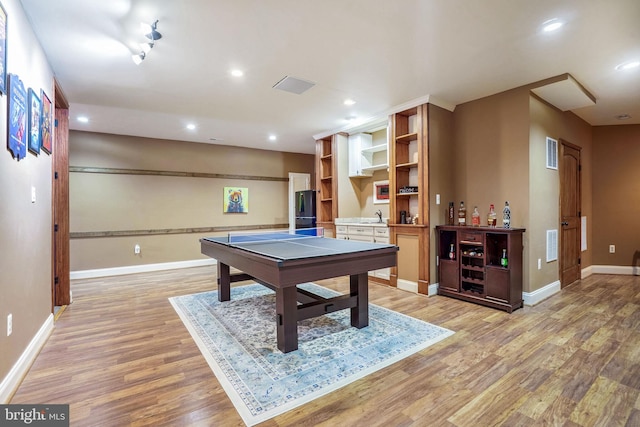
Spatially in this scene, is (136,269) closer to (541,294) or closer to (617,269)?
(541,294)

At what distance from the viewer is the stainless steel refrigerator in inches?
251

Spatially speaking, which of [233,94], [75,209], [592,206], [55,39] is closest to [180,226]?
[75,209]

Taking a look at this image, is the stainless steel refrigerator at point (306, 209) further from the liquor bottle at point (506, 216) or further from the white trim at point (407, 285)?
the liquor bottle at point (506, 216)

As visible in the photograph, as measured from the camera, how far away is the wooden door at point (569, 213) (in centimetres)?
424

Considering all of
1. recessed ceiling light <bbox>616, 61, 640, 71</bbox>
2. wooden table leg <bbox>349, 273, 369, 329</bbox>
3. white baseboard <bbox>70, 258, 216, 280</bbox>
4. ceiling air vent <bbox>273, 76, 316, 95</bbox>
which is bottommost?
white baseboard <bbox>70, 258, 216, 280</bbox>

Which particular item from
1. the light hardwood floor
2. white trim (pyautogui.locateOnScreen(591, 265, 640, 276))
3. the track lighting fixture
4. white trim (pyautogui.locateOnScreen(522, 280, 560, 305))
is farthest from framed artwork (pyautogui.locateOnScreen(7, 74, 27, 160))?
white trim (pyautogui.locateOnScreen(591, 265, 640, 276))

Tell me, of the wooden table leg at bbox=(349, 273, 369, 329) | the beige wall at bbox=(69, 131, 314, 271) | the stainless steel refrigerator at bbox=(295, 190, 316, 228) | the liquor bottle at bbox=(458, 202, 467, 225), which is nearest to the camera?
the wooden table leg at bbox=(349, 273, 369, 329)

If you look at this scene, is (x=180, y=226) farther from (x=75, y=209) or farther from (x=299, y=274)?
(x=299, y=274)

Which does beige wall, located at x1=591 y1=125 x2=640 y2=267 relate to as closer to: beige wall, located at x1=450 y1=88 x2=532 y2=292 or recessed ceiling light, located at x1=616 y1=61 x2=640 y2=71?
recessed ceiling light, located at x1=616 y1=61 x2=640 y2=71

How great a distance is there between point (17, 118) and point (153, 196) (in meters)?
4.10

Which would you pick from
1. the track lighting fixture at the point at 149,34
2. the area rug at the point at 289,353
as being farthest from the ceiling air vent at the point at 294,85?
the area rug at the point at 289,353

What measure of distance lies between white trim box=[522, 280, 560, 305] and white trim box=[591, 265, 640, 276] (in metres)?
A: 1.93

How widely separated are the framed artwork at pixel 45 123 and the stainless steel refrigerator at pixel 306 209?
4.22 meters

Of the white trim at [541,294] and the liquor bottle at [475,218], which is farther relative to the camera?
the liquor bottle at [475,218]
